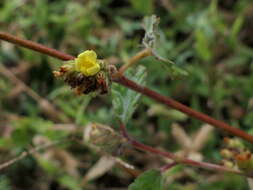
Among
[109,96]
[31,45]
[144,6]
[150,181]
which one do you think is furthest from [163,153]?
[144,6]

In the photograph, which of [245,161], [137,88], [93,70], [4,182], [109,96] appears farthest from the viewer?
[109,96]

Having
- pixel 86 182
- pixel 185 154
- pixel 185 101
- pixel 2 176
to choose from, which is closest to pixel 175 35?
pixel 185 101

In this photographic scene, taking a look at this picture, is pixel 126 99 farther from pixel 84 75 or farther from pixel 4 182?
pixel 4 182

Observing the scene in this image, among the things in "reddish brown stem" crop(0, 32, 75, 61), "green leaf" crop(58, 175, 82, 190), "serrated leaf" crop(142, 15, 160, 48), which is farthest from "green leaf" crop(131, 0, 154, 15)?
"reddish brown stem" crop(0, 32, 75, 61)

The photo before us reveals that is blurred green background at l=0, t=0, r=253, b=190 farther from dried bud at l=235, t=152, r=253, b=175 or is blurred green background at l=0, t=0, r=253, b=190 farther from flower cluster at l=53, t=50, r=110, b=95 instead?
flower cluster at l=53, t=50, r=110, b=95

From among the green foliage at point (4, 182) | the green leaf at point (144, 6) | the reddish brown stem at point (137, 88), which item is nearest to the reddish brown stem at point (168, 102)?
the reddish brown stem at point (137, 88)

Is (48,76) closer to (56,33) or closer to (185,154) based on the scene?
(56,33)

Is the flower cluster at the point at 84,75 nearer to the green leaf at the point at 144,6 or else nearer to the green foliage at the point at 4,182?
the green foliage at the point at 4,182
